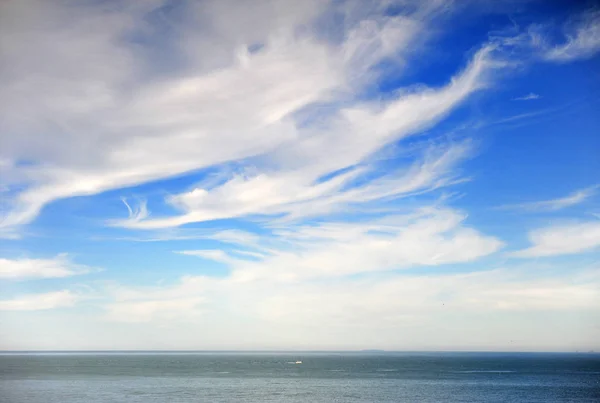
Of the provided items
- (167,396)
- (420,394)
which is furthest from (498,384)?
(167,396)

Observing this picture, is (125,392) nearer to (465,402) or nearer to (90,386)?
(90,386)

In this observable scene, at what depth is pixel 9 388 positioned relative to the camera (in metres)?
87.2

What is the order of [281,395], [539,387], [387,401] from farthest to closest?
[539,387]
[281,395]
[387,401]

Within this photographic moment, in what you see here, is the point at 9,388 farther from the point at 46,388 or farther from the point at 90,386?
the point at 90,386

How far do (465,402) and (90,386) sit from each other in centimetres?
6660

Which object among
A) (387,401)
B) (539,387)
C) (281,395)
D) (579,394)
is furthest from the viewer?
(539,387)

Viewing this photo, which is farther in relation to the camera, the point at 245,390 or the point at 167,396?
the point at 245,390

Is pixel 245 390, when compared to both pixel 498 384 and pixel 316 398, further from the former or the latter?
pixel 498 384

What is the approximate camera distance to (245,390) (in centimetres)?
8944

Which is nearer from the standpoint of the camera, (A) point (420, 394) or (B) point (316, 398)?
(B) point (316, 398)

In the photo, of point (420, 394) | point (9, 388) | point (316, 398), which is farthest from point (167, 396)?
point (420, 394)

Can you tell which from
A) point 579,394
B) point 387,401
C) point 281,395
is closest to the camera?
point 387,401

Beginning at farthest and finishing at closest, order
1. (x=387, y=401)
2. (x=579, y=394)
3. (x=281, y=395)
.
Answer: (x=579, y=394) → (x=281, y=395) → (x=387, y=401)

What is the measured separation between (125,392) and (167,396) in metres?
9.73
